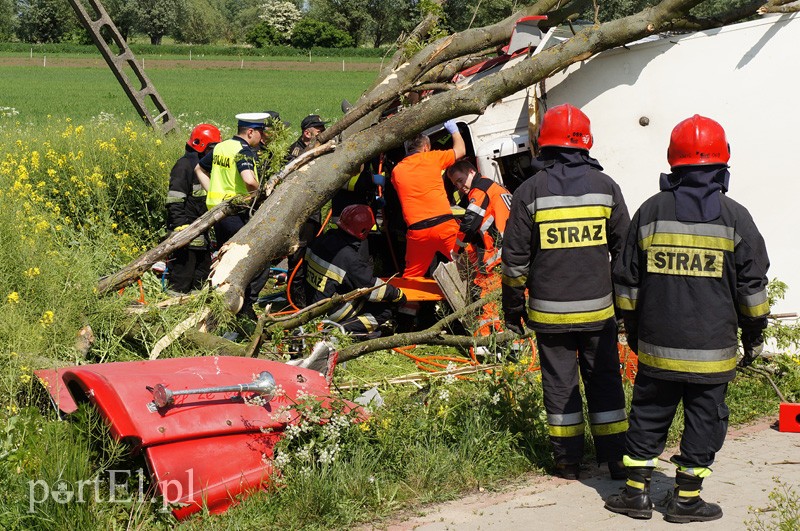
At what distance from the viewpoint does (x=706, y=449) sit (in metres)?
4.14

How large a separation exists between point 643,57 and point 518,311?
3.29 m

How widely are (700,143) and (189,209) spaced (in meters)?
5.81

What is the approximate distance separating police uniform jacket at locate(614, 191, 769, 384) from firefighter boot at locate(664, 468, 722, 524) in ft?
1.50

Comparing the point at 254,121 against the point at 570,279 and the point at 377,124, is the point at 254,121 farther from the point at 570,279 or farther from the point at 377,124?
the point at 570,279

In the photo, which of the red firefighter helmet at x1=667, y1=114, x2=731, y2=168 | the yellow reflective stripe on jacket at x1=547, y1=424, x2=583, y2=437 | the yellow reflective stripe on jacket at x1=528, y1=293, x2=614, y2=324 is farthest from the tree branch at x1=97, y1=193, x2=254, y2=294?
the red firefighter helmet at x1=667, y1=114, x2=731, y2=168

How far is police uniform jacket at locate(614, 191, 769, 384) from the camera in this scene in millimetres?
4062

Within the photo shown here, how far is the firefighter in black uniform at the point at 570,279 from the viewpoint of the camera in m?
4.64

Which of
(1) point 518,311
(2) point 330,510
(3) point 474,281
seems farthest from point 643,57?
(2) point 330,510

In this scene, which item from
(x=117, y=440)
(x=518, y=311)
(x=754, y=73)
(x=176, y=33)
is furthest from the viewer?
(x=176, y=33)

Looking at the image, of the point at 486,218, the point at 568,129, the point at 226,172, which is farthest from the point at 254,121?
the point at 568,129

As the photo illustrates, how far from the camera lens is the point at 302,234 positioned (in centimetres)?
885

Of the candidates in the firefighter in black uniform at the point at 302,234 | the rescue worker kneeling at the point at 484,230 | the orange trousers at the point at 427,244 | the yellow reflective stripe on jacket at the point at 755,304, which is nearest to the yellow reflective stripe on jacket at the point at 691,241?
the yellow reflective stripe on jacket at the point at 755,304

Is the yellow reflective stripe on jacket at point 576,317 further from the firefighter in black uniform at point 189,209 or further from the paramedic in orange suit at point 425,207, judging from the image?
the firefighter in black uniform at point 189,209

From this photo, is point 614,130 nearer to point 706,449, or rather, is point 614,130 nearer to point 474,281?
point 474,281
